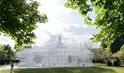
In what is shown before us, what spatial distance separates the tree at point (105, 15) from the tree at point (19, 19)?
7389 millimetres

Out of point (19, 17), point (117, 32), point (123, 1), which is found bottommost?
point (117, 32)

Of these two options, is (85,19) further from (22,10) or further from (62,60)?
(62,60)

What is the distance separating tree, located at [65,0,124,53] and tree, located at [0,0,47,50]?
24.2ft

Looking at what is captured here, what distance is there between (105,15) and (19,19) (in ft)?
38.9

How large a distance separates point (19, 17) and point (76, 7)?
398 inches

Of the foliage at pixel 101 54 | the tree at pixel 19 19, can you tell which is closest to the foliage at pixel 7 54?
the foliage at pixel 101 54

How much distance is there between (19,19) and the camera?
3072 centimetres

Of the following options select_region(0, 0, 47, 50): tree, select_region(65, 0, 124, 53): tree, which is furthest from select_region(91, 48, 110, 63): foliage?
select_region(65, 0, 124, 53): tree

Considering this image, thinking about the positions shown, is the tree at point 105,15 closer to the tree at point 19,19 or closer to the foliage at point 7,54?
the tree at point 19,19

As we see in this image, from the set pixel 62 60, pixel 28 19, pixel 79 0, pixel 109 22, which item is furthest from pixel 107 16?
pixel 62 60

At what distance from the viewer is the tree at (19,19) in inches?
1097

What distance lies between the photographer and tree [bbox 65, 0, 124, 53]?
18.9m

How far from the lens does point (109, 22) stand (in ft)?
67.7

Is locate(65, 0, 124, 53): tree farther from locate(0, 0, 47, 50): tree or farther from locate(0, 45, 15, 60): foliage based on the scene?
locate(0, 45, 15, 60): foliage
